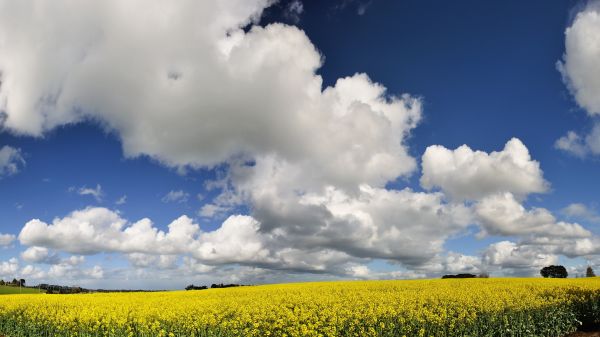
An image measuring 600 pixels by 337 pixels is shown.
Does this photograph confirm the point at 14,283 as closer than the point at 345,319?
No

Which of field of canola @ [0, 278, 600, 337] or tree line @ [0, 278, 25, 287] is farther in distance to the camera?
tree line @ [0, 278, 25, 287]

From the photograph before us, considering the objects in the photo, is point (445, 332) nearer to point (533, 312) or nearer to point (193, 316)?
point (533, 312)

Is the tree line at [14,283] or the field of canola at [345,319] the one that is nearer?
the field of canola at [345,319]

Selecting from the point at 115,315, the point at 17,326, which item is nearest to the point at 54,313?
the point at 17,326

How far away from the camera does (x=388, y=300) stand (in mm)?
25422

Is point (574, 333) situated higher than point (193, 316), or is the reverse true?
point (193, 316)

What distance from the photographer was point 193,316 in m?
21.7

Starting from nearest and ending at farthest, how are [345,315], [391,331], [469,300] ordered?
[391,331] → [345,315] → [469,300]

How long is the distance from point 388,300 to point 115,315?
15333 mm

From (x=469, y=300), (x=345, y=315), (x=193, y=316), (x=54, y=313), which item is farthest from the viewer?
(x=54, y=313)

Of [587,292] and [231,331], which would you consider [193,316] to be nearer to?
[231,331]

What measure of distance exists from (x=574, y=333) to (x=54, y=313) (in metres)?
30.3

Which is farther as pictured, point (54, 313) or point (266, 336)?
point (54, 313)

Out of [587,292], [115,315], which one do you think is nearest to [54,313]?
[115,315]
